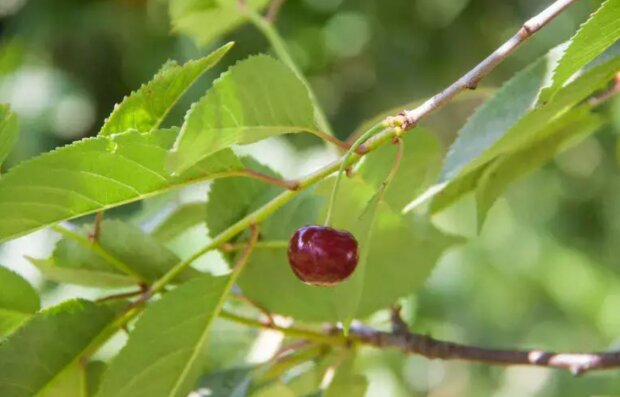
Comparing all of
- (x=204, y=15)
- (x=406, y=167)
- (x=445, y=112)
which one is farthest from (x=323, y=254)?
(x=445, y=112)

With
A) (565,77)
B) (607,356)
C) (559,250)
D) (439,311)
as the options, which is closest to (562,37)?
(559,250)

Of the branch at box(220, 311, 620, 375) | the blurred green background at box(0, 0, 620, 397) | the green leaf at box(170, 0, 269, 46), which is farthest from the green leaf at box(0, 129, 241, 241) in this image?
the blurred green background at box(0, 0, 620, 397)

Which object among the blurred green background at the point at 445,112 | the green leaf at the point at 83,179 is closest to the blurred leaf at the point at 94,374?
the green leaf at the point at 83,179

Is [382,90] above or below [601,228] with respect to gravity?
above

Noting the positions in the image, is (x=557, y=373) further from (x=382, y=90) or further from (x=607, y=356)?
(x=382, y=90)

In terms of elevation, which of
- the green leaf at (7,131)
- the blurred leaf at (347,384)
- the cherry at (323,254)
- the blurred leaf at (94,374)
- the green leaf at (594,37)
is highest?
the green leaf at (7,131)

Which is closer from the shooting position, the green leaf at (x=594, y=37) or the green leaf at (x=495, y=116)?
the green leaf at (x=594, y=37)

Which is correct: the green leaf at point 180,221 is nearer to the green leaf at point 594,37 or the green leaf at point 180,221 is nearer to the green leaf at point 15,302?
the green leaf at point 15,302
